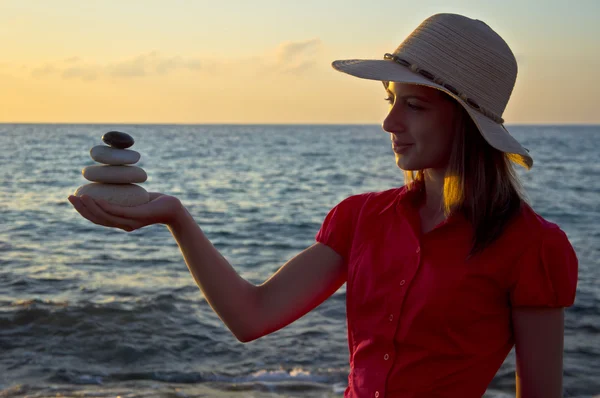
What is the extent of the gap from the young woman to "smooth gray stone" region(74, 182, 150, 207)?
52 millimetres

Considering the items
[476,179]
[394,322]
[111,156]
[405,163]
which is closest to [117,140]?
[111,156]

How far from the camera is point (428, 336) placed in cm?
218

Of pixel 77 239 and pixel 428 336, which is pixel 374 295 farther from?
pixel 77 239

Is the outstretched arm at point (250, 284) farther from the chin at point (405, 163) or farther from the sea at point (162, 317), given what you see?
the sea at point (162, 317)

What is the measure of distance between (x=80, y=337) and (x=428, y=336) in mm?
6994

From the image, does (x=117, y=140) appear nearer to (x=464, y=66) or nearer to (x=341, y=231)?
(x=341, y=231)

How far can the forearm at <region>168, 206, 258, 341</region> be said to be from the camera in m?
2.34

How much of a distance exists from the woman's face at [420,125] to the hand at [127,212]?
2.33ft

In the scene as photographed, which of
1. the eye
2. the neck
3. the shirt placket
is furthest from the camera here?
the neck

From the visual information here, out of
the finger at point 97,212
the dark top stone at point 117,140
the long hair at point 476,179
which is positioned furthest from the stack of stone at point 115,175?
the long hair at point 476,179

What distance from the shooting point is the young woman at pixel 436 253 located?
215 cm

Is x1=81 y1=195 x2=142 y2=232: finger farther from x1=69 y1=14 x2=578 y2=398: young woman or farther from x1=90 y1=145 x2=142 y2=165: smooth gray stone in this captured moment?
x1=90 y1=145 x2=142 y2=165: smooth gray stone

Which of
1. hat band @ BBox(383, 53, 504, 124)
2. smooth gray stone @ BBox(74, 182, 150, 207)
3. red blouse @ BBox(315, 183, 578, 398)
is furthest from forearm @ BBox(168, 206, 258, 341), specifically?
hat band @ BBox(383, 53, 504, 124)

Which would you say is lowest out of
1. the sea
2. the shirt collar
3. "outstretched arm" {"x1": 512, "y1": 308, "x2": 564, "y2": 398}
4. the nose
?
the sea
